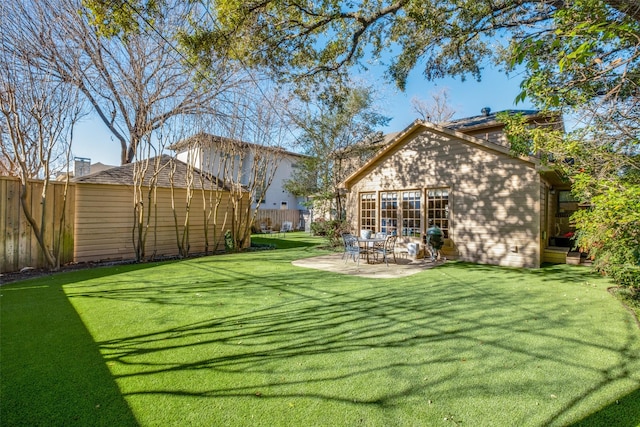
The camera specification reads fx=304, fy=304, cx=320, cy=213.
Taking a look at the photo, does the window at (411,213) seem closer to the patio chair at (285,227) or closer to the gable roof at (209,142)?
the gable roof at (209,142)

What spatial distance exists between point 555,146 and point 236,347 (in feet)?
20.1

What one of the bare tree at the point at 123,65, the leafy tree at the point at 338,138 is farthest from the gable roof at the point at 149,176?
the leafy tree at the point at 338,138

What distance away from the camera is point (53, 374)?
9.46ft

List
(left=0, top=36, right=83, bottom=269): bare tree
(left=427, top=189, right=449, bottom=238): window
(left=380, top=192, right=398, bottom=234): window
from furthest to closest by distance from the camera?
1. (left=380, top=192, right=398, bottom=234): window
2. (left=427, top=189, right=449, bottom=238): window
3. (left=0, top=36, right=83, bottom=269): bare tree

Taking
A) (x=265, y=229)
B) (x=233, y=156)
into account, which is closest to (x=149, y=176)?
(x=233, y=156)

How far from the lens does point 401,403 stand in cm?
250

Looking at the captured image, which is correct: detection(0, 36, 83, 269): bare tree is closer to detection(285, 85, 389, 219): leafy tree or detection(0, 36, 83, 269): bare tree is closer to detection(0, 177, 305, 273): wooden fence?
detection(0, 177, 305, 273): wooden fence

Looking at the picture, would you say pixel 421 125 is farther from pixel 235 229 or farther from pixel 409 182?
pixel 235 229

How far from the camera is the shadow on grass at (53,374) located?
7.63 ft

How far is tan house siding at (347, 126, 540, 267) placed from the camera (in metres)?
8.55

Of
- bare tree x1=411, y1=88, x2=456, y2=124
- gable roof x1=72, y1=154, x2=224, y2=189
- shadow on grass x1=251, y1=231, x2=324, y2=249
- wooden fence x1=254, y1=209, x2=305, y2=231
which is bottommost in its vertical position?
shadow on grass x1=251, y1=231, x2=324, y2=249

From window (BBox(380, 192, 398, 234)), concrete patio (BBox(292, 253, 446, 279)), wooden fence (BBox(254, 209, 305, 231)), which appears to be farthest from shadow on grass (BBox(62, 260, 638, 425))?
wooden fence (BBox(254, 209, 305, 231))

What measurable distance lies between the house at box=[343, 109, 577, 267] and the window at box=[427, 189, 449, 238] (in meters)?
0.03

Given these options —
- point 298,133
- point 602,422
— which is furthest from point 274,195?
point 602,422
